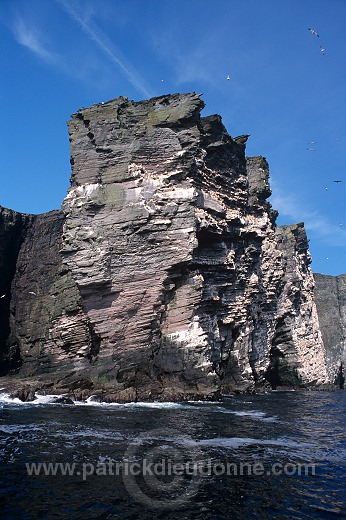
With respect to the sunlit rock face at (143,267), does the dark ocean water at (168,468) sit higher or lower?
lower

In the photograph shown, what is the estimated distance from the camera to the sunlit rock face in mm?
41594

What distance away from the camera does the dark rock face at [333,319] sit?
102 m

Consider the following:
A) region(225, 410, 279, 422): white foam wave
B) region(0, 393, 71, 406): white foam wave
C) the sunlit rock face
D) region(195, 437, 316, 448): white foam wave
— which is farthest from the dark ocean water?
the sunlit rock face

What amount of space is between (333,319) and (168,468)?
337ft

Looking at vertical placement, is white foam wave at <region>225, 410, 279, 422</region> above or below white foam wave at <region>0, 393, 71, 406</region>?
below

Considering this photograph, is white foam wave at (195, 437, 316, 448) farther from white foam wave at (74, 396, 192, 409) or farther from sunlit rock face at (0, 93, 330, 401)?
sunlit rock face at (0, 93, 330, 401)

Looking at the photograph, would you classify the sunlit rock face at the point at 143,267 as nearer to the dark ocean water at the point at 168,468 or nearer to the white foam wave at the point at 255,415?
the white foam wave at the point at 255,415

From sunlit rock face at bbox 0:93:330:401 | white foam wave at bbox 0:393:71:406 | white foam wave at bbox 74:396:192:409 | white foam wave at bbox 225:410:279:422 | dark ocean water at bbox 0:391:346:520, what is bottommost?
dark ocean water at bbox 0:391:346:520

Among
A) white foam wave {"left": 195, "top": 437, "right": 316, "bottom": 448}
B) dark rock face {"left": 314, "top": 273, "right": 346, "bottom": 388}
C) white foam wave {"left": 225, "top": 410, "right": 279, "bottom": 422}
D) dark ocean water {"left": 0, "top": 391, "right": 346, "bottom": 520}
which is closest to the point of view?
dark ocean water {"left": 0, "top": 391, "right": 346, "bottom": 520}

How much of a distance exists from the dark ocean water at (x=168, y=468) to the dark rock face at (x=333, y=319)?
8153 centimetres

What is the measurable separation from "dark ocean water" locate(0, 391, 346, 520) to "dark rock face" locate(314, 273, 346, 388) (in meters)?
81.5

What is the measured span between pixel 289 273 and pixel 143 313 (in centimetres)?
4118

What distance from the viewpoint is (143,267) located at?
142 ft

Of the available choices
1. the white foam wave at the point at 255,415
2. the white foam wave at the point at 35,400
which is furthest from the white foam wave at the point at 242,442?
the white foam wave at the point at 35,400
